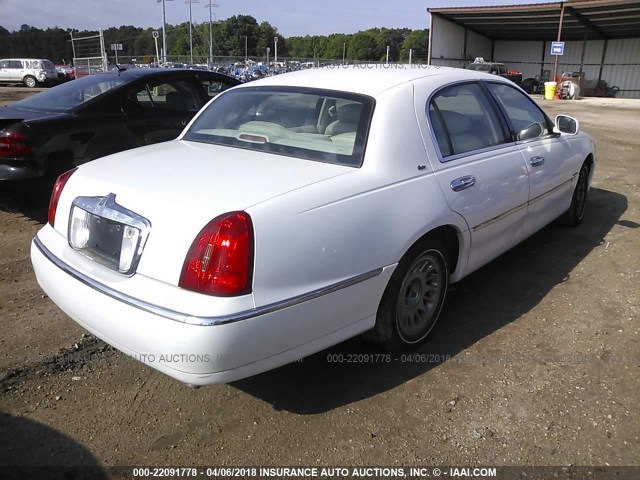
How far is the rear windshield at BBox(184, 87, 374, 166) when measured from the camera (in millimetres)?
2918

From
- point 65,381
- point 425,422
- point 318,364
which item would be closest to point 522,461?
point 425,422

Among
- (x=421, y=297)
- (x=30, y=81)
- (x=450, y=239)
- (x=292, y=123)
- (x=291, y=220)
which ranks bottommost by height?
(x=421, y=297)

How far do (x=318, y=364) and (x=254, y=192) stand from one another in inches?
48.5

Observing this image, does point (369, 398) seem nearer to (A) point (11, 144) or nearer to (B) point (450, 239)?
(B) point (450, 239)

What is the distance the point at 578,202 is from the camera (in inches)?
212

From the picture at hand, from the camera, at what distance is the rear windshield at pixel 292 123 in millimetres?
2918

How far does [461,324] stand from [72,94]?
180 inches

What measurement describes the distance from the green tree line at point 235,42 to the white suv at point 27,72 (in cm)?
5106

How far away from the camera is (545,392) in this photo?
283 centimetres

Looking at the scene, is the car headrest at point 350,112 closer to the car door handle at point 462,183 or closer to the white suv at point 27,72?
the car door handle at point 462,183

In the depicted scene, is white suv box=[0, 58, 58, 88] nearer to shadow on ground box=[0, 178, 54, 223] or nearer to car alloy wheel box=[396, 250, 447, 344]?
shadow on ground box=[0, 178, 54, 223]

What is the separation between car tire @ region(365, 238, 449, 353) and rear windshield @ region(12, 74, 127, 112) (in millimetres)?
4032

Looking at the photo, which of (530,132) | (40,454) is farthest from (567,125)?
(40,454)

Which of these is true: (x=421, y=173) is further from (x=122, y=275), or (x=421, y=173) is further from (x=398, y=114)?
(x=122, y=275)
